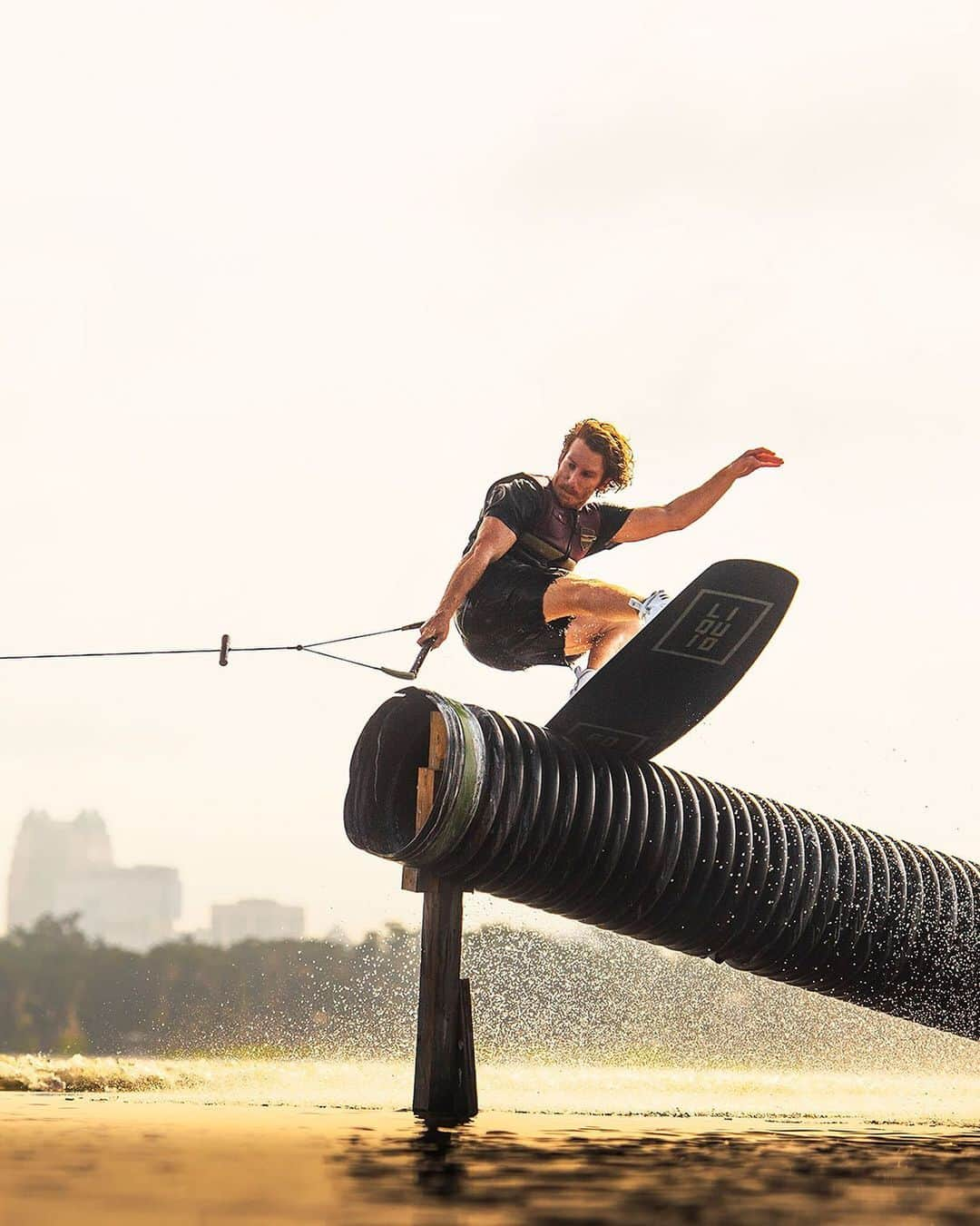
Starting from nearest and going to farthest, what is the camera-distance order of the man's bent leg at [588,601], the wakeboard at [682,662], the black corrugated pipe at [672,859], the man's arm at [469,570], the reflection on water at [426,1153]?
1. the reflection on water at [426,1153]
2. the black corrugated pipe at [672,859]
3. the wakeboard at [682,662]
4. the man's arm at [469,570]
5. the man's bent leg at [588,601]

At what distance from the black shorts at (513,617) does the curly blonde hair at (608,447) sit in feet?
2.18

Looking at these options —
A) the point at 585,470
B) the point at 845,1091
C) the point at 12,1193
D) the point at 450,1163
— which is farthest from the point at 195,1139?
the point at 845,1091

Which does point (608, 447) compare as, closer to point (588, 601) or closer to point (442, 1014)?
point (588, 601)

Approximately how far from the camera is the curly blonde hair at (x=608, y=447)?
27.6ft

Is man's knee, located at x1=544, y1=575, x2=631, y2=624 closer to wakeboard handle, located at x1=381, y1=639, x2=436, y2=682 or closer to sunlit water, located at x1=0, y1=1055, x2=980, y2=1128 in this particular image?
wakeboard handle, located at x1=381, y1=639, x2=436, y2=682

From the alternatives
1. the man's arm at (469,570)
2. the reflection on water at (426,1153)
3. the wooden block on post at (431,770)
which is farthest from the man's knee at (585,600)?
the reflection on water at (426,1153)

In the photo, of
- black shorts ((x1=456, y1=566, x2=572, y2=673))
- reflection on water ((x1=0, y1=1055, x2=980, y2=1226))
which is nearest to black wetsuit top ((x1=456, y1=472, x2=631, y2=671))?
black shorts ((x1=456, y1=566, x2=572, y2=673))

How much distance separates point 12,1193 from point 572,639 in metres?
4.84

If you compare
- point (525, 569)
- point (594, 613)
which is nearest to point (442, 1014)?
point (594, 613)

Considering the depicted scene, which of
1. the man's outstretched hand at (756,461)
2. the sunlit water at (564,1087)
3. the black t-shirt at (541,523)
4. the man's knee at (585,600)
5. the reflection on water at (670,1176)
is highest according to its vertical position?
the man's outstretched hand at (756,461)

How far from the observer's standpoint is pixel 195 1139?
579 cm

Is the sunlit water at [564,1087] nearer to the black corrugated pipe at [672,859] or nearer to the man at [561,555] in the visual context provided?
the black corrugated pipe at [672,859]

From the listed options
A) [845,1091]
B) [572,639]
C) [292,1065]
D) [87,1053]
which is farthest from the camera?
[845,1091]

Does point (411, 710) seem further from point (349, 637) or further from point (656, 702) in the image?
point (656, 702)
